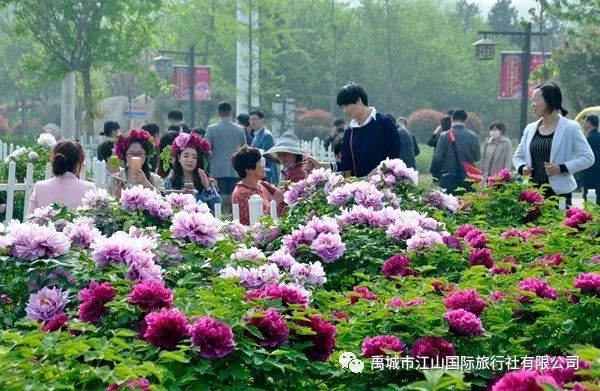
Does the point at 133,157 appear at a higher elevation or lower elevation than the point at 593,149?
higher

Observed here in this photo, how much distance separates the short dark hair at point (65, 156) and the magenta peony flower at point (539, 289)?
446 centimetres

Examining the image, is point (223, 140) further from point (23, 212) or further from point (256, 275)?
point (256, 275)

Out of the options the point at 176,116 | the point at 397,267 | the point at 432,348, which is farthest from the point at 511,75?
the point at 432,348

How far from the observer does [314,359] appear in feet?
14.4

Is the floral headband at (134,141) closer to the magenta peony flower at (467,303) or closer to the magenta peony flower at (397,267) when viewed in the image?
the magenta peony flower at (397,267)

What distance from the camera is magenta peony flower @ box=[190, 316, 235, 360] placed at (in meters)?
4.09

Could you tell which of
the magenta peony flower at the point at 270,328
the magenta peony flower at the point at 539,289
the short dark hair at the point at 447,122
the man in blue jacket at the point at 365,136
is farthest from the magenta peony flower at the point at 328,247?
the short dark hair at the point at 447,122

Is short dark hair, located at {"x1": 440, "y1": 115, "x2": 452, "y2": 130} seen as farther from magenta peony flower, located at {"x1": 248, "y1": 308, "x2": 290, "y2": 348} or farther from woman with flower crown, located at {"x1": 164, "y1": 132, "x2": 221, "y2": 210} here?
magenta peony flower, located at {"x1": 248, "y1": 308, "x2": 290, "y2": 348}

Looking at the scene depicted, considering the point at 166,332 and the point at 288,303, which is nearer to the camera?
the point at 166,332

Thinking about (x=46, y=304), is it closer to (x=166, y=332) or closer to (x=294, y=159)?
(x=166, y=332)

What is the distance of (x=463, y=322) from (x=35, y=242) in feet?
5.60

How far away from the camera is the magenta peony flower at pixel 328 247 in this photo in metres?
6.32

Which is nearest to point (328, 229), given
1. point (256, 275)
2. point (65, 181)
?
point (256, 275)

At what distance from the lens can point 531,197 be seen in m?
8.37
